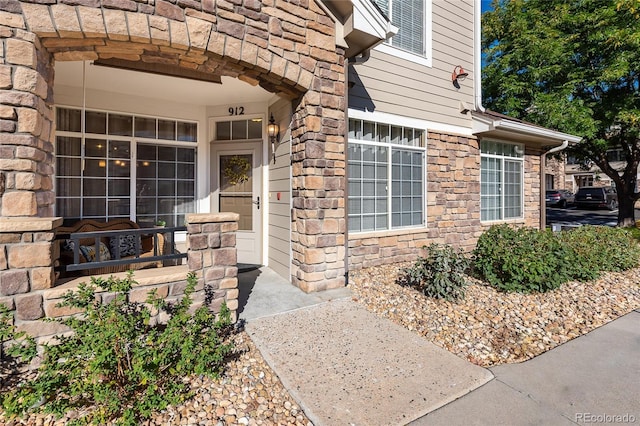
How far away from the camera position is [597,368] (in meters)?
2.63

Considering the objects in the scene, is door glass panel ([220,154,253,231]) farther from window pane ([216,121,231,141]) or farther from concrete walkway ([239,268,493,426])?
concrete walkway ([239,268,493,426])

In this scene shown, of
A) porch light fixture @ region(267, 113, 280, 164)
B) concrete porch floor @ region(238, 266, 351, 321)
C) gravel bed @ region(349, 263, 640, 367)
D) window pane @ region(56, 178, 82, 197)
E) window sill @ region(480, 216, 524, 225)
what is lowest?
gravel bed @ region(349, 263, 640, 367)

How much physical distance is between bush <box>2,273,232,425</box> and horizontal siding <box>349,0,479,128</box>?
4.28m

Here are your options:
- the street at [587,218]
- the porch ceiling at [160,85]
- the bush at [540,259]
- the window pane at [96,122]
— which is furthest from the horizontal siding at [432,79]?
the street at [587,218]

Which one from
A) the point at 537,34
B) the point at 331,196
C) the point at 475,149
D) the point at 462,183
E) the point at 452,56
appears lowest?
the point at 331,196

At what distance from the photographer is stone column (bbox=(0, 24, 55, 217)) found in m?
2.62

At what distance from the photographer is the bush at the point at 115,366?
6.36 ft

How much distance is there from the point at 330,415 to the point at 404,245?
4309 millimetres

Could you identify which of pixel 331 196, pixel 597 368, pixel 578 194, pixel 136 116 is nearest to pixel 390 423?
pixel 597 368

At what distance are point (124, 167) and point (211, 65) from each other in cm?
262

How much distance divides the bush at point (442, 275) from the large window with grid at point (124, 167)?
3983 mm

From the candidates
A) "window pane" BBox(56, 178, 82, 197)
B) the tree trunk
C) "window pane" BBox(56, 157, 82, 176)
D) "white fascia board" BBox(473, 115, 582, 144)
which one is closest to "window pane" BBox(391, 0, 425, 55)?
"white fascia board" BBox(473, 115, 582, 144)

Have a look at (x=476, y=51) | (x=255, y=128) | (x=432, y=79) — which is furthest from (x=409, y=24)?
(x=255, y=128)

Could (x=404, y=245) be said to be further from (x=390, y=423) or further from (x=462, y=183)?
(x=390, y=423)
